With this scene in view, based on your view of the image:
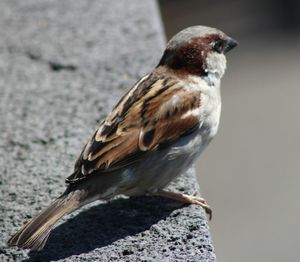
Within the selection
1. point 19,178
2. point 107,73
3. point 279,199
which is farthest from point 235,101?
point 19,178

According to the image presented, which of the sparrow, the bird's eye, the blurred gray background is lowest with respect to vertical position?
the blurred gray background

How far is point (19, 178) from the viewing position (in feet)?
8.72

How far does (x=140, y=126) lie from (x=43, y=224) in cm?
45

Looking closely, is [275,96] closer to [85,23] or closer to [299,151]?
[299,151]

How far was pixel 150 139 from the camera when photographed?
2.51 metres

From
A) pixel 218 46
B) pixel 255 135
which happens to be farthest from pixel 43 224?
pixel 255 135

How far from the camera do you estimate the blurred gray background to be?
191 inches

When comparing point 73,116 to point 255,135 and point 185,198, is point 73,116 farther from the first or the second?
point 255,135

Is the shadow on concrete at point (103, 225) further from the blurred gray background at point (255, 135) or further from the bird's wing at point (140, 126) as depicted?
the blurred gray background at point (255, 135)

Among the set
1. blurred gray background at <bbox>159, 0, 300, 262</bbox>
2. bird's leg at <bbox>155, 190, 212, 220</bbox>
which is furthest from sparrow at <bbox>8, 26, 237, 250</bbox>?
blurred gray background at <bbox>159, 0, 300, 262</bbox>

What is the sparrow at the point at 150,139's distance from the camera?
7.86 ft

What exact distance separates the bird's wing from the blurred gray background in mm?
2170

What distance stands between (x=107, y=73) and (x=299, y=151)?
8.68ft

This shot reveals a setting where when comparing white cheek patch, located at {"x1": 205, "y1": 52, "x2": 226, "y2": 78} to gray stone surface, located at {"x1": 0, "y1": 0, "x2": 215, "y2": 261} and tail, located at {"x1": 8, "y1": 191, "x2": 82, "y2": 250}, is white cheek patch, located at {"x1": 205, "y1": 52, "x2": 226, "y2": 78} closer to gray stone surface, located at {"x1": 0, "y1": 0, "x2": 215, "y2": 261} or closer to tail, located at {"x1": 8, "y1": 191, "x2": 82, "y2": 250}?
gray stone surface, located at {"x1": 0, "y1": 0, "x2": 215, "y2": 261}
